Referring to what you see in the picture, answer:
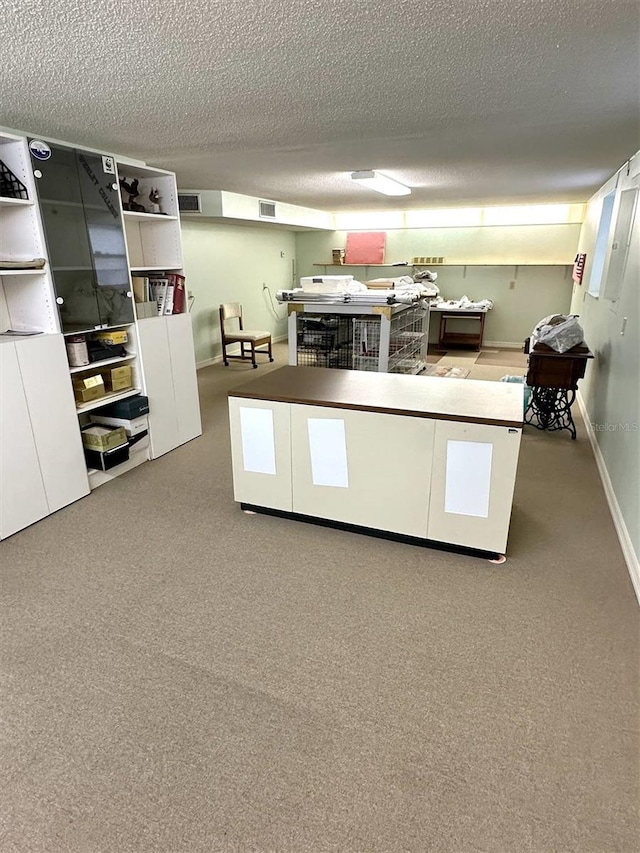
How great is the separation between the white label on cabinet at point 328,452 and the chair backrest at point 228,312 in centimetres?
450

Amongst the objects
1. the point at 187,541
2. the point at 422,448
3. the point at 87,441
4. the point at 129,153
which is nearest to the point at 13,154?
the point at 129,153

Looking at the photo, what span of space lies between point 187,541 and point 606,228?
4.87m

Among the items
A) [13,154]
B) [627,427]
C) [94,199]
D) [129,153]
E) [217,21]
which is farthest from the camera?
[129,153]

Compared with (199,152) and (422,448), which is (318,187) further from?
(422,448)

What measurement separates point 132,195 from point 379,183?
90.3 inches

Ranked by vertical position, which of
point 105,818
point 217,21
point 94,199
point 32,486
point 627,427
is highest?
point 217,21

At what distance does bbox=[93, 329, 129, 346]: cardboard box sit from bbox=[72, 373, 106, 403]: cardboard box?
26 cm

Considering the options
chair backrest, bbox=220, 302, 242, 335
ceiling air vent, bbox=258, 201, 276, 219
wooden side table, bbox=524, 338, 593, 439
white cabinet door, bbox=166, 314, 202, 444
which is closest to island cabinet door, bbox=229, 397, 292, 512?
white cabinet door, bbox=166, 314, 202, 444

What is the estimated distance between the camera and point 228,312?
22.5ft

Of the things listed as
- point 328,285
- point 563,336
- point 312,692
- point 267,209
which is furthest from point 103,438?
point 267,209

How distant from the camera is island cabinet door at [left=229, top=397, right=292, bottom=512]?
2738 millimetres

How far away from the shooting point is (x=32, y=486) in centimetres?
290

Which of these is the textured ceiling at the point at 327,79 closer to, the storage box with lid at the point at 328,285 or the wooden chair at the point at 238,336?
the storage box with lid at the point at 328,285

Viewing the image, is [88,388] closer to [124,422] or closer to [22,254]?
[124,422]
